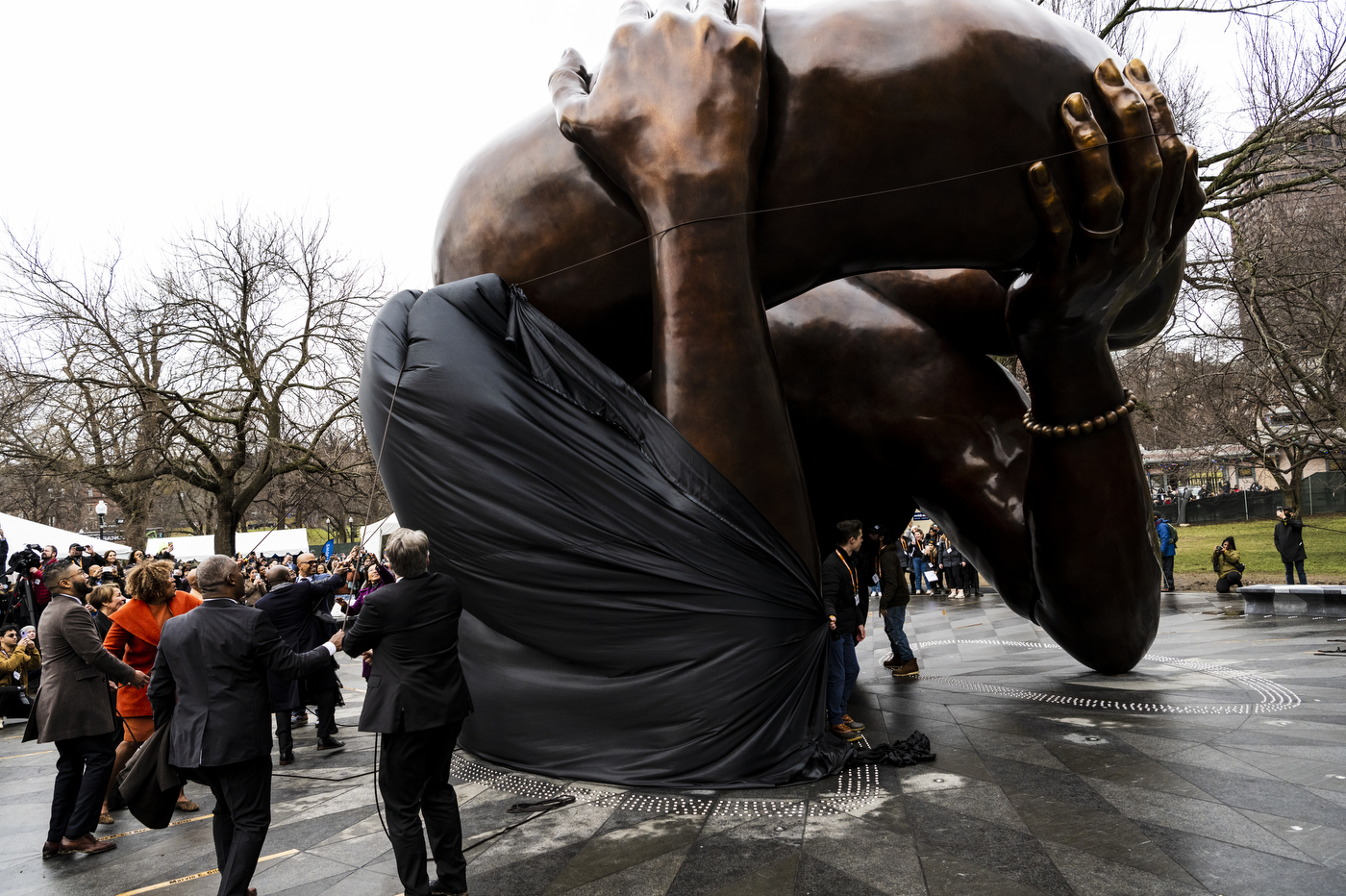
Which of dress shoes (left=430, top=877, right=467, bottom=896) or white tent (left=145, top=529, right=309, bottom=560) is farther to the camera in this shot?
white tent (left=145, top=529, right=309, bottom=560)

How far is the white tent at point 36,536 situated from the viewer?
17.7 metres

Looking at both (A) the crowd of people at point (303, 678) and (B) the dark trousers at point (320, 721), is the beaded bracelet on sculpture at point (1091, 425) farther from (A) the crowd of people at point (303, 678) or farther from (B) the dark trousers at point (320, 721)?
(B) the dark trousers at point (320, 721)

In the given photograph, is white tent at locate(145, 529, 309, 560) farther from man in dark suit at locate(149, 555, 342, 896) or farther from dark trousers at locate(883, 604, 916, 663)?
man in dark suit at locate(149, 555, 342, 896)

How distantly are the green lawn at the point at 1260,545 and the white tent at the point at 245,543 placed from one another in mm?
25329

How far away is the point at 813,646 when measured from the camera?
550 cm

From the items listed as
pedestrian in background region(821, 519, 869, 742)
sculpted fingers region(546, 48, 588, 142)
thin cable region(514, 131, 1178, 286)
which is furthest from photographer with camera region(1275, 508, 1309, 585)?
sculpted fingers region(546, 48, 588, 142)

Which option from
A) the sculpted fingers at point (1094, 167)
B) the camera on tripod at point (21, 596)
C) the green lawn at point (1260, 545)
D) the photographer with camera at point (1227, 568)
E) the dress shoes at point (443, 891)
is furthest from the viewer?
the green lawn at point (1260, 545)

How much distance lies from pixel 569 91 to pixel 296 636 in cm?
529

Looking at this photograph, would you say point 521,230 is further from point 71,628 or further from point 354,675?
point 354,675

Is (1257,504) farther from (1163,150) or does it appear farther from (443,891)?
(443,891)

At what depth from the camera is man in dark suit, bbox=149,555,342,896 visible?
13.5ft

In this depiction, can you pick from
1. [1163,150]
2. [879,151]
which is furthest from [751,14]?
[1163,150]

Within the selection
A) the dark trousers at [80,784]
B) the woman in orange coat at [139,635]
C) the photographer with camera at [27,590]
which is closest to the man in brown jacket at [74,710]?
the dark trousers at [80,784]

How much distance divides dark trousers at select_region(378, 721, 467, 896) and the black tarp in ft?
4.32
